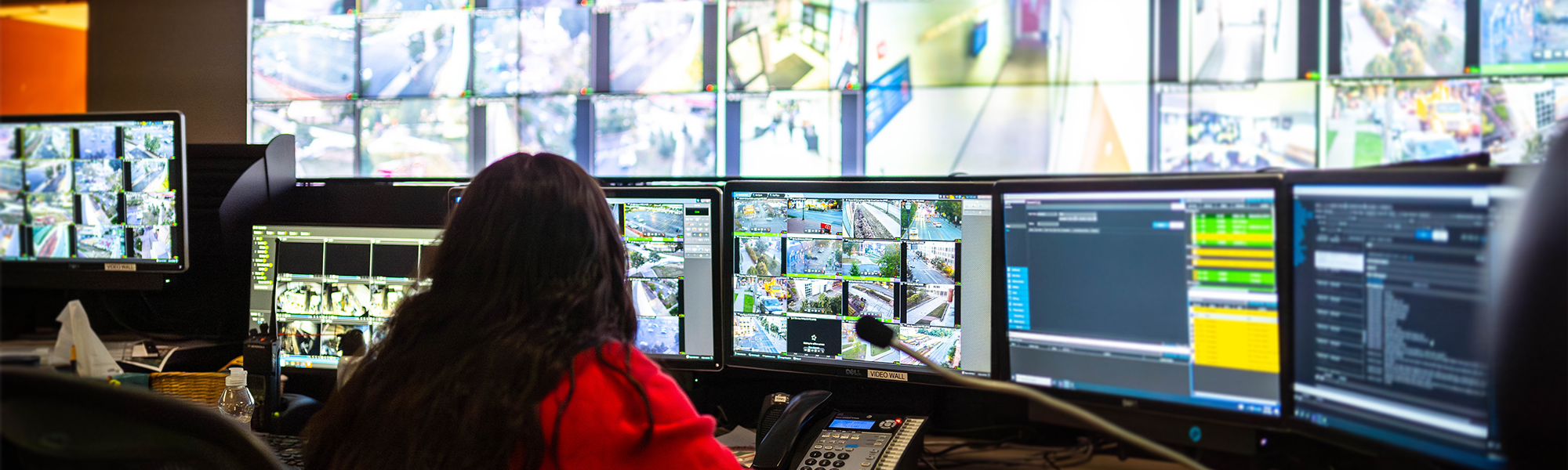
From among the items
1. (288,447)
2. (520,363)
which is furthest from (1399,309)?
(288,447)

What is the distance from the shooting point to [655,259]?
1486mm

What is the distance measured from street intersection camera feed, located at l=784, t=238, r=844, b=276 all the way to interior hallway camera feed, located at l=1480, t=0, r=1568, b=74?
83.7 inches

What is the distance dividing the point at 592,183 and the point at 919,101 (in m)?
1.77

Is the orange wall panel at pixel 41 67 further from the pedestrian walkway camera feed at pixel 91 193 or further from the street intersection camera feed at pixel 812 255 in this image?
the street intersection camera feed at pixel 812 255

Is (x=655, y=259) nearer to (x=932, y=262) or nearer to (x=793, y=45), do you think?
(x=932, y=262)

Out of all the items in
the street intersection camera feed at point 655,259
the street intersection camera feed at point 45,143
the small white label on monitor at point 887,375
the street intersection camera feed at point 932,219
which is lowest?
the small white label on monitor at point 887,375

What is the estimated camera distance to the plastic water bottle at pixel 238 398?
1.55 meters

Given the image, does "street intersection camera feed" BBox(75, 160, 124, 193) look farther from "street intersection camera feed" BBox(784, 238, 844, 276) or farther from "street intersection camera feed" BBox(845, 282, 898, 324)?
"street intersection camera feed" BBox(845, 282, 898, 324)

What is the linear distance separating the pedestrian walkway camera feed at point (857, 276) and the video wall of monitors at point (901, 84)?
125 centimetres

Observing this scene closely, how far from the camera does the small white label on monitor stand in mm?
1325

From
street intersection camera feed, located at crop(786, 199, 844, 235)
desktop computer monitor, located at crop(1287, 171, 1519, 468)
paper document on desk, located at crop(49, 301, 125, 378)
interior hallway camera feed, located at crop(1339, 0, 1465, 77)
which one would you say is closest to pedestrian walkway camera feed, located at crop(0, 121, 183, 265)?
paper document on desk, located at crop(49, 301, 125, 378)

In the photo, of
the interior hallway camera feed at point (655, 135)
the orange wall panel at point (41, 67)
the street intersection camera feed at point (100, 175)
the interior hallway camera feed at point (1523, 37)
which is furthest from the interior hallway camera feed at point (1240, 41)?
the orange wall panel at point (41, 67)

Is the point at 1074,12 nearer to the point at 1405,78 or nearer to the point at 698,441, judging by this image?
the point at 1405,78

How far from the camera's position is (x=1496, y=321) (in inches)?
25.7
